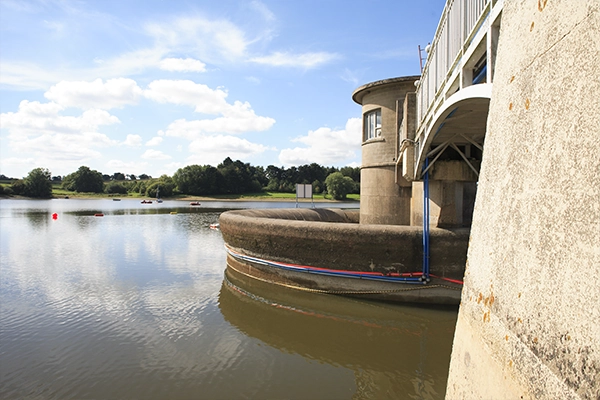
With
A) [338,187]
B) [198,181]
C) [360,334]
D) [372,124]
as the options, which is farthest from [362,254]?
[198,181]

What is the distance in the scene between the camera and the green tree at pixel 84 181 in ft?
394

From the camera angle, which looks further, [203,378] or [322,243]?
[322,243]

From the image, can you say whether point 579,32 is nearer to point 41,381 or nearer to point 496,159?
point 496,159

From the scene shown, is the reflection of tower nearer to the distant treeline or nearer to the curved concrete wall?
the curved concrete wall

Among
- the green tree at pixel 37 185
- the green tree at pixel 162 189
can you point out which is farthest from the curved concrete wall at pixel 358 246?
the green tree at pixel 37 185

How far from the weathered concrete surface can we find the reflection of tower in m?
10.1

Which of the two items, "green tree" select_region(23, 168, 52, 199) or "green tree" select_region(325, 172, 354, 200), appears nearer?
"green tree" select_region(325, 172, 354, 200)

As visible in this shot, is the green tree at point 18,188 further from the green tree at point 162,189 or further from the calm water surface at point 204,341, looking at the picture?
the calm water surface at point 204,341

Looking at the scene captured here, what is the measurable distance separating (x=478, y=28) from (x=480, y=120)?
8.65ft

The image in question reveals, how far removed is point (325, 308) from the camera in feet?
32.0

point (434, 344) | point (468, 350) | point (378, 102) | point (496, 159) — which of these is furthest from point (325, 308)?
point (378, 102)

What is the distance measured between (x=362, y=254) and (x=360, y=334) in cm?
218

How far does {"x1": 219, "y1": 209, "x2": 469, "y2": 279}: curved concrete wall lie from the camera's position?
9.60 m

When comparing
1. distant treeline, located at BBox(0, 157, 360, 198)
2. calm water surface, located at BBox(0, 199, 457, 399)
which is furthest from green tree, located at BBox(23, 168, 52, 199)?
calm water surface, located at BBox(0, 199, 457, 399)
